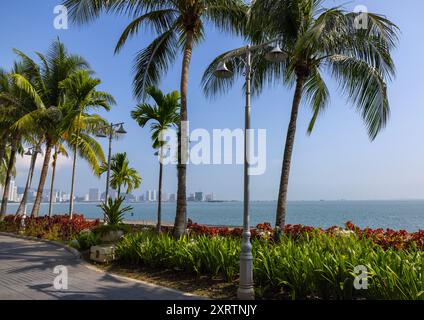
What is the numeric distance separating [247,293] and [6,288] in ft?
17.9

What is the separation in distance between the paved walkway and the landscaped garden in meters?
0.97

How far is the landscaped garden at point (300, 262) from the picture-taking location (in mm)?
6289

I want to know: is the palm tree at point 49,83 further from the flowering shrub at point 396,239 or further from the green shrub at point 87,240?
the flowering shrub at point 396,239

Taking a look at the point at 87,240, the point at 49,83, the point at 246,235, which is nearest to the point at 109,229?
the point at 87,240

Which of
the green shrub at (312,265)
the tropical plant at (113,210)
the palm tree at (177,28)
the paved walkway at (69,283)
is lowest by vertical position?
the paved walkway at (69,283)

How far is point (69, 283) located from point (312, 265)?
572cm

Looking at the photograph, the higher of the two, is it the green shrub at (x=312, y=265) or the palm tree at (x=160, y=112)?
the palm tree at (x=160, y=112)

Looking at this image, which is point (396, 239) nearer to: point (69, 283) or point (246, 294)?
point (246, 294)

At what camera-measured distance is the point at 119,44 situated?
1490 centimetres

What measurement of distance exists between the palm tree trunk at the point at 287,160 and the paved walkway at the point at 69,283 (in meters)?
4.89

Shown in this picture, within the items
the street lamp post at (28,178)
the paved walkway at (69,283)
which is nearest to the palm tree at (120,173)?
the street lamp post at (28,178)

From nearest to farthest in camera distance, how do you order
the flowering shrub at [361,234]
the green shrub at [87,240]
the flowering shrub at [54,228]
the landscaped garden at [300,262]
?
the landscaped garden at [300,262] → the flowering shrub at [361,234] → the green shrub at [87,240] → the flowering shrub at [54,228]

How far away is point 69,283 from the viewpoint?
28.7ft
